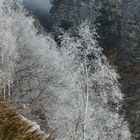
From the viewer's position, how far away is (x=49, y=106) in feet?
97.6

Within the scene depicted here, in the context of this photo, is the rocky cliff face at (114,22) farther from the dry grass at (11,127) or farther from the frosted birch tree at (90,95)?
the dry grass at (11,127)

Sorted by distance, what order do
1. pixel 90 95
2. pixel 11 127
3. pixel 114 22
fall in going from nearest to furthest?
1. pixel 11 127
2. pixel 90 95
3. pixel 114 22

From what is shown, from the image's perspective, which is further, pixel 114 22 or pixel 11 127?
pixel 114 22

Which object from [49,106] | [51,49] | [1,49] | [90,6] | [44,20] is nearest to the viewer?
[1,49]

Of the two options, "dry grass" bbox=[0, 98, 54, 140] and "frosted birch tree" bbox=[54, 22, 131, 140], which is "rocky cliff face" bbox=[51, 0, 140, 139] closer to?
"frosted birch tree" bbox=[54, 22, 131, 140]

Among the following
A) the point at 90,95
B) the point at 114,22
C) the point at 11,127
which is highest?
the point at 114,22

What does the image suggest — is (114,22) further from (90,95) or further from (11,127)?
(11,127)

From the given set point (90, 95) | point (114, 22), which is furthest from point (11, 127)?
point (114, 22)

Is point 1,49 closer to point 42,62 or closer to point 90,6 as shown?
point 42,62

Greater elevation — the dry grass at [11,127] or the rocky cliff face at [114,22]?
the rocky cliff face at [114,22]

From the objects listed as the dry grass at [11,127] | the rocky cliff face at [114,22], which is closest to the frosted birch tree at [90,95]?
the dry grass at [11,127]

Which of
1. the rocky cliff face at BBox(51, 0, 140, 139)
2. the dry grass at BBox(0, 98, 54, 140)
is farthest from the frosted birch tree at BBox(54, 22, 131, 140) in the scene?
the rocky cliff face at BBox(51, 0, 140, 139)

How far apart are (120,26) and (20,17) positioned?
3553 cm

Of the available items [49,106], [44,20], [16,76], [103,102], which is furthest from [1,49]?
[44,20]
